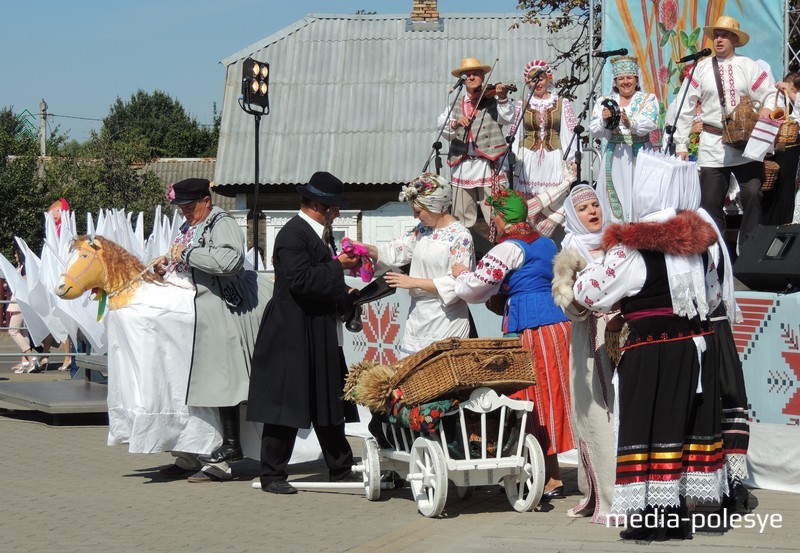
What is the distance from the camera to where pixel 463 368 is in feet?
22.7

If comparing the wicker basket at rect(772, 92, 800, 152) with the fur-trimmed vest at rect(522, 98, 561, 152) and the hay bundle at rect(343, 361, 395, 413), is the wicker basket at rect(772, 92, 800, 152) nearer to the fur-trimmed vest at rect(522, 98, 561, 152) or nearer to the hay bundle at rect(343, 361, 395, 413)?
the fur-trimmed vest at rect(522, 98, 561, 152)

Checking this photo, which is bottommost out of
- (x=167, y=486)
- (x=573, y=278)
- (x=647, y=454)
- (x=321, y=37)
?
(x=167, y=486)

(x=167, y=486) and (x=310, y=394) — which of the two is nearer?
(x=310, y=394)

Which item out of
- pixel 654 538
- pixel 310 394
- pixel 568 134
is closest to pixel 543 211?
pixel 568 134

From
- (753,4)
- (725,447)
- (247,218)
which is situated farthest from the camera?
(247,218)

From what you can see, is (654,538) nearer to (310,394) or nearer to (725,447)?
(725,447)

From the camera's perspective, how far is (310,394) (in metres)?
7.94

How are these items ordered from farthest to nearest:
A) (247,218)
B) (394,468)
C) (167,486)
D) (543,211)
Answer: (247,218)
(543,211)
(167,486)
(394,468)

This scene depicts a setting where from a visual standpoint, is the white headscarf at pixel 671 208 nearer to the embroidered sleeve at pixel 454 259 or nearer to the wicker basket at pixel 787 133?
the embroidered sleeve at pixel 454 259

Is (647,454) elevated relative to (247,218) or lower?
lower

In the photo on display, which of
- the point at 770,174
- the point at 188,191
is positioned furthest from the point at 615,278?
the point at 770,174

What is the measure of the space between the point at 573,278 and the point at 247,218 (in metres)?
25.0

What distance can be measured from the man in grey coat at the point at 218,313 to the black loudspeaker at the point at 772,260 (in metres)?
3.38

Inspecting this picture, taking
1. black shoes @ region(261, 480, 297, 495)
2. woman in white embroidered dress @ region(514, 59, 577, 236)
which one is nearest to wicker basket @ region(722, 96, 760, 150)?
woman in white embroidered dress @ region(514, 59, 577, 236)
